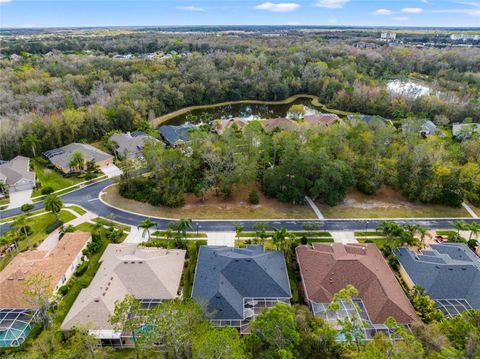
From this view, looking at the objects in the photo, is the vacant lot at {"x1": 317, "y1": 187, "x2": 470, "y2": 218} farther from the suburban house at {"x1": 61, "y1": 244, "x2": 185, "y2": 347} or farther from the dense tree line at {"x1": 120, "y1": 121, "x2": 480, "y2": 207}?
the suburban house at {"x1": 61, "y1": 244, "x2": 185, "y2": 347}

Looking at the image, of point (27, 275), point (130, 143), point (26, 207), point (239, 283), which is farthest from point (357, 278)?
point (130, 143)

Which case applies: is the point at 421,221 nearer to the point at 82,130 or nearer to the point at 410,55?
the point at 82,130

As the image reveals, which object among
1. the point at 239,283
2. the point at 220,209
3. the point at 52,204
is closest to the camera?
the point at 239,283

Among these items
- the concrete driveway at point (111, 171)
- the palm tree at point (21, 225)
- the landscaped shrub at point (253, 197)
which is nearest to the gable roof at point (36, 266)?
the palm tree at point (21, 225)

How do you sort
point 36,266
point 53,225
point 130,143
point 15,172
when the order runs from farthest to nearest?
point 130,143, point 15,172, point 53,225, point 36,266

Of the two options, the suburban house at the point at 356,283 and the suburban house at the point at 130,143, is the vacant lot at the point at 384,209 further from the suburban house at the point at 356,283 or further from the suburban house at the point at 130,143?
the suburban house at the point at 130,143

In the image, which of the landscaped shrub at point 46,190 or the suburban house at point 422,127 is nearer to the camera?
the landscaped shrub at point 46,190

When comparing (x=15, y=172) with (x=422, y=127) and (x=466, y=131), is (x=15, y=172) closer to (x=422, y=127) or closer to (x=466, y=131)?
(x=422, y=127)
